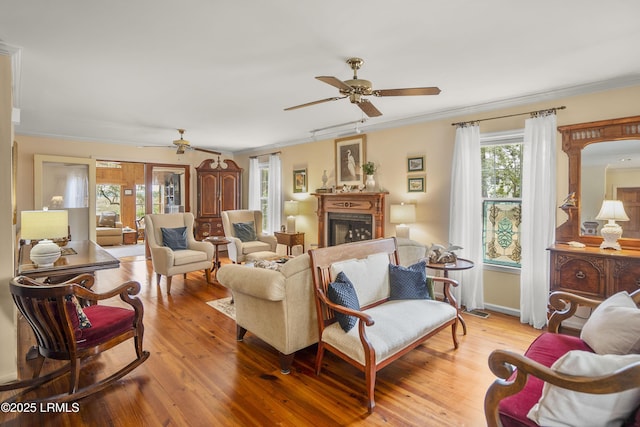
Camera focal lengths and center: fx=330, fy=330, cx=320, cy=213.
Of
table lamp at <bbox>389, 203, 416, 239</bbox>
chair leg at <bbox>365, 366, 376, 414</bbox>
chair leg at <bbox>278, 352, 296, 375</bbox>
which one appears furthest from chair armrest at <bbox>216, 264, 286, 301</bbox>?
table lamp at <bbox>389, 203, 416, 239</bbox>

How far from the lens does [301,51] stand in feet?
8.58

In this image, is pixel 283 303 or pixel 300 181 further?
A: pixel 300 181

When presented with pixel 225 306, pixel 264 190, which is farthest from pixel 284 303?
pixel 264 190

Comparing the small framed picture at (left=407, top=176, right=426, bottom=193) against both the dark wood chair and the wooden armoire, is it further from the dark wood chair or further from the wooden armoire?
the wooden armoire

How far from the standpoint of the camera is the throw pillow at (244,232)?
6056mm

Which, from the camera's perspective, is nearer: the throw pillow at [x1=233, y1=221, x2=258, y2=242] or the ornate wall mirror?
the ornate wall mirror

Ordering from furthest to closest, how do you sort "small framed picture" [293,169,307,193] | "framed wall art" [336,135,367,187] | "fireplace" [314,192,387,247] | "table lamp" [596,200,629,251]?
"small framed picture" [293,169,307,193] < "framed wall art" [336,135,367,187] < "fireplace" [314,192,387,247] < "table lamp" [596,200,629,251]

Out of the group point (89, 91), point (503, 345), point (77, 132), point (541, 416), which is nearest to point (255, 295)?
point (541, 416)

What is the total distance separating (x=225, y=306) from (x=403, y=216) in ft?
8.70

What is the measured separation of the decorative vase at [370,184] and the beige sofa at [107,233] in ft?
24.3

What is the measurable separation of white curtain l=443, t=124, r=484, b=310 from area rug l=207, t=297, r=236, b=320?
2.85 meters

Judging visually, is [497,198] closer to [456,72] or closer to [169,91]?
[456,72]

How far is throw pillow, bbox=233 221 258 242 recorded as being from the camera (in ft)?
19.9

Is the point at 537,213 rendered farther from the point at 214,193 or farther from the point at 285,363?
the point at 214,193
